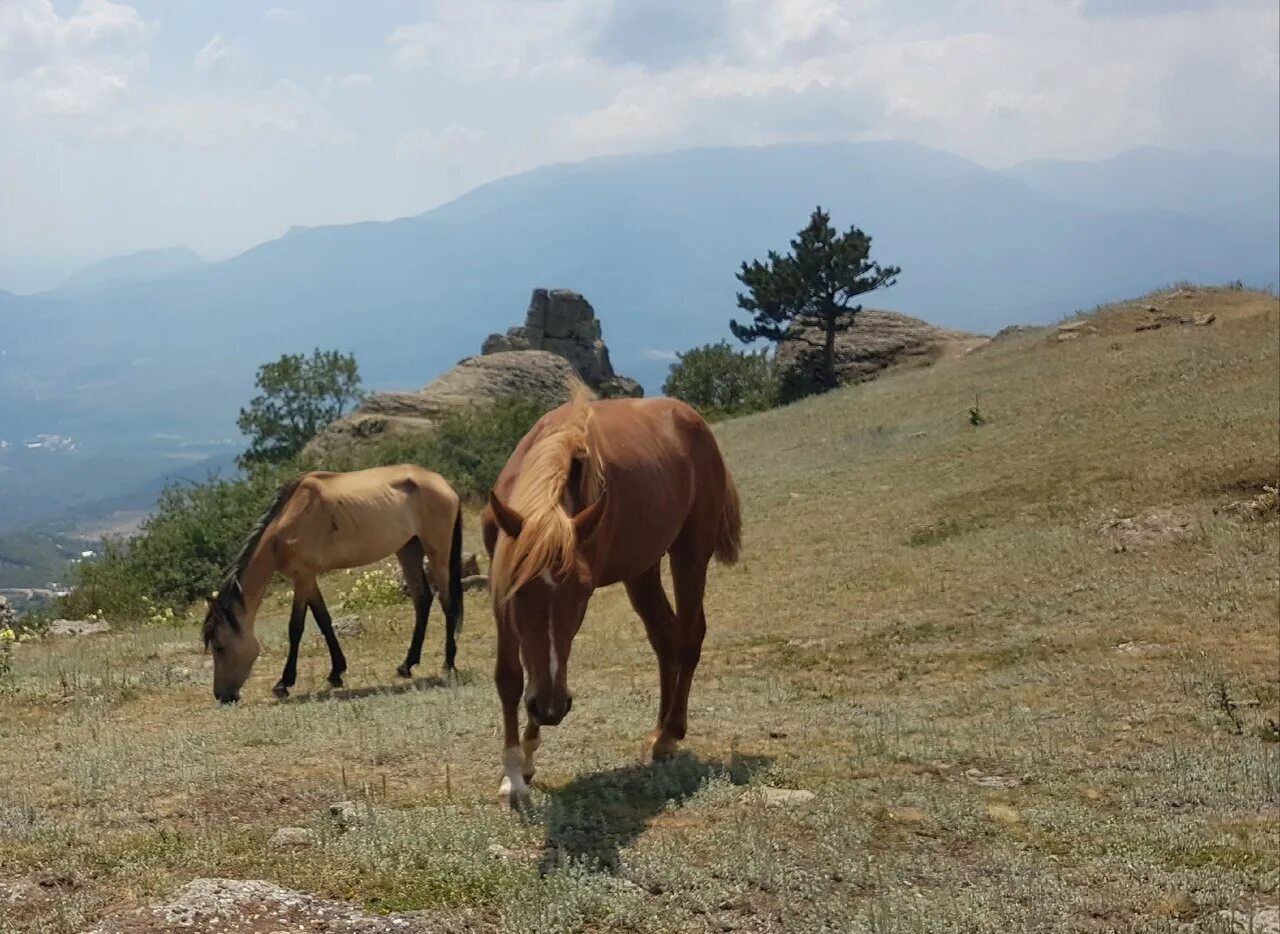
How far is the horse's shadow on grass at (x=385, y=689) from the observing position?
1151 centimetres

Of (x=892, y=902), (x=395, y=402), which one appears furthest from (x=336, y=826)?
(x=395, y=402)

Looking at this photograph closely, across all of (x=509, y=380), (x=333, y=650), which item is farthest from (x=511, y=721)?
(x=509, y=380)

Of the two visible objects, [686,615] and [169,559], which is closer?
[686,615]

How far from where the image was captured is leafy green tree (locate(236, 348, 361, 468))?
192 ft

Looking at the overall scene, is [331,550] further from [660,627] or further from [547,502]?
[547,502]

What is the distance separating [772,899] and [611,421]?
126 inches

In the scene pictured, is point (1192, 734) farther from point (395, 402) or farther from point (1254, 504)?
point (395, 402)

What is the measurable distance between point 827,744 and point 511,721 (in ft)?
9.63

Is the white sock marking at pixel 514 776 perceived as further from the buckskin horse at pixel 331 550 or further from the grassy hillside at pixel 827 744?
the buckskin horse at pixel 331 550

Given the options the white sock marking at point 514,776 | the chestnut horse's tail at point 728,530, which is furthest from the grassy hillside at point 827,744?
the chestnut horse's tail at point 728,530

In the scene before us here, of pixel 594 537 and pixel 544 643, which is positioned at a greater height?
pixel 594 537

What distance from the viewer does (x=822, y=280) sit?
48.2 m

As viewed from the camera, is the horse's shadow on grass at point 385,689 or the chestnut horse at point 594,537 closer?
the chestnut horse at point 594,537

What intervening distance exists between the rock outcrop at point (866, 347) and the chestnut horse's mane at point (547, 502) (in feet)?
137
